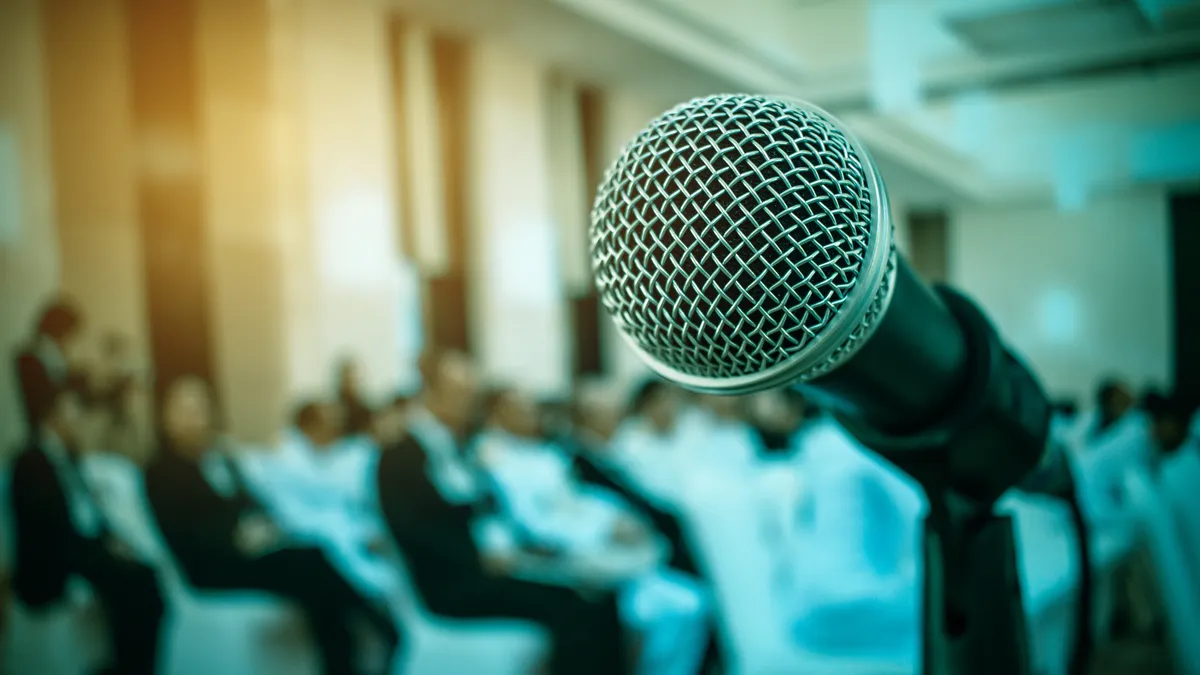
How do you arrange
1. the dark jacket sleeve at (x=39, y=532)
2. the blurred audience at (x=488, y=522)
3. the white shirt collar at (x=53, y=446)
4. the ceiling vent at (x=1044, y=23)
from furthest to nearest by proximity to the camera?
1. the ceiling vent at (x=1044, y=23)
2. the white shirt collar at (x=53, y=446)
3. the dark jacket sleeve at (x=39, y=532)
4. the blurred audience at (x=488, y=522)

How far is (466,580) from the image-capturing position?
3475 millimetres

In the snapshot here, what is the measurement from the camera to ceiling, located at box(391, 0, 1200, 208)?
6.66 meters

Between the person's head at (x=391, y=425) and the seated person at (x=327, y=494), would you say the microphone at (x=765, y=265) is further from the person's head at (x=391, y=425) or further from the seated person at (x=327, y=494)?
the seated person at (x=327, y=494)

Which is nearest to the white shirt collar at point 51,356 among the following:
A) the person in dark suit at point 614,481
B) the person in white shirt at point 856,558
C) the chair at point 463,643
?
the chair at point 463,643

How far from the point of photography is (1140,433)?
402cm

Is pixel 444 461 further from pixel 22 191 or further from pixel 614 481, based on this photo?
pixel 22 191

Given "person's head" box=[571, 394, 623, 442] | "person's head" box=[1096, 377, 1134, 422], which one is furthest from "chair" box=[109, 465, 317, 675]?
"person's head" box=[1096, 377, 1134, 422]

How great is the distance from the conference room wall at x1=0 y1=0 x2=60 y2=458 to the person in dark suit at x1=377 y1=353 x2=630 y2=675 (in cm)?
236

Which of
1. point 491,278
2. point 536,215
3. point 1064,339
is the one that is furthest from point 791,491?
point 1064,339

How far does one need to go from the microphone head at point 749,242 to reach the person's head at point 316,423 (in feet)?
14.7

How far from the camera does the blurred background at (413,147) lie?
16.4 ft

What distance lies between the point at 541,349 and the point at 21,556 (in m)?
5.23

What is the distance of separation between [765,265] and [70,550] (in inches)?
147

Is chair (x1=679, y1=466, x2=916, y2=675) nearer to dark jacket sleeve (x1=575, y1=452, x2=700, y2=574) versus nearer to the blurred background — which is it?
the blurred background
